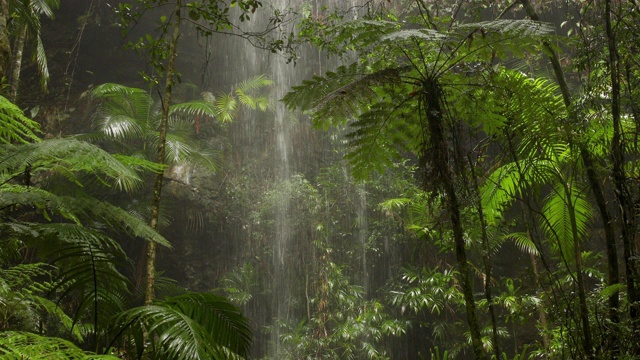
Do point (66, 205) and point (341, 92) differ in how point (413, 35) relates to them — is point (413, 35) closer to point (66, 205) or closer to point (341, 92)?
point (341, 92)

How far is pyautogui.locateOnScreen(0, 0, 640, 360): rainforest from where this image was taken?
7.01 ft

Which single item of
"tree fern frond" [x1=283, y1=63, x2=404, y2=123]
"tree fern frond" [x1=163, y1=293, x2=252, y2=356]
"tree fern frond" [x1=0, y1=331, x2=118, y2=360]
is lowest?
"tree fern frond" [x1=0, y1=331, x2=118, y2=360]

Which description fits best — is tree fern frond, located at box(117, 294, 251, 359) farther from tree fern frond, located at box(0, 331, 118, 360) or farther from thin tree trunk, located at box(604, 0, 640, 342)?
thin tree trunk, located at box(604, 0, 640, 342)

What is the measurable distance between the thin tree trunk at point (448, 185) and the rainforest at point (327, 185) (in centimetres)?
1

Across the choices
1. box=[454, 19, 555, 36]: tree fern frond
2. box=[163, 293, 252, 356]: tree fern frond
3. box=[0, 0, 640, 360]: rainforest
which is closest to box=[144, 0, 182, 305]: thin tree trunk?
box=[0, 0, 640, 360]: rainforest

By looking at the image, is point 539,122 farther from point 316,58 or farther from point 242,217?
point 316,58

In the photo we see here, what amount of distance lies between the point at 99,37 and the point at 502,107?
33.8 feet

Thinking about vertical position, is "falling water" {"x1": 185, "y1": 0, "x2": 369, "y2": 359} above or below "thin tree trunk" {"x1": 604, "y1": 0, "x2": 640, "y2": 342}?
above

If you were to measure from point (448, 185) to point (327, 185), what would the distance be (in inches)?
266

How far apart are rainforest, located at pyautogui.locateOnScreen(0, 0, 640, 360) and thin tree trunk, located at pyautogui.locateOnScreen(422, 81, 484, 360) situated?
0.01 meters

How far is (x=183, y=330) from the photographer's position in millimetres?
1706

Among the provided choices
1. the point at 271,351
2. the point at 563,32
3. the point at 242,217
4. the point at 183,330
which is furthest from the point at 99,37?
the point at 183,330

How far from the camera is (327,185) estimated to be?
8.85 m

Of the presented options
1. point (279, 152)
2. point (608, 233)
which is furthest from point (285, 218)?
point (608, 233)
